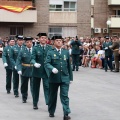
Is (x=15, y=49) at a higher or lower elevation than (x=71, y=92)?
higher

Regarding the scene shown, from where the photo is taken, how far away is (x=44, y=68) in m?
12.4

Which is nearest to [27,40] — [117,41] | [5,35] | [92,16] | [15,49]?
[15,49]

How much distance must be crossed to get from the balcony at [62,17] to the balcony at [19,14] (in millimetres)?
1746

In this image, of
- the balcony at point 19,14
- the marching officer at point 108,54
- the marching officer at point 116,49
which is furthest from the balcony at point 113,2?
the marching officer at point 116,49

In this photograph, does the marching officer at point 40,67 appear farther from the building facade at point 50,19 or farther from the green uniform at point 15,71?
the building facade at point 50,19

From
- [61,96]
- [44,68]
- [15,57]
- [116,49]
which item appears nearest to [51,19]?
[116,49]

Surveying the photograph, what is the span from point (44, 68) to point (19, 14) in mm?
33325

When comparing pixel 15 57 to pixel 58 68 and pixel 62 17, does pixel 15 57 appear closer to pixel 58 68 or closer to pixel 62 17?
pixel 58 68

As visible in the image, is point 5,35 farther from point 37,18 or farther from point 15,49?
point 15,49

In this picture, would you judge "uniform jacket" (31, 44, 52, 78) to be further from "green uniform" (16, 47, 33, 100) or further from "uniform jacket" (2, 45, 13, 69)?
"uniform jacket" (2, 45, 13, 69)

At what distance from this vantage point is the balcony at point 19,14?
146 feet

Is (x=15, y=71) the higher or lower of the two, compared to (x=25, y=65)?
lower

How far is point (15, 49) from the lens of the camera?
1527 cm

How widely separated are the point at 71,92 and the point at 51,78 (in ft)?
17.6
